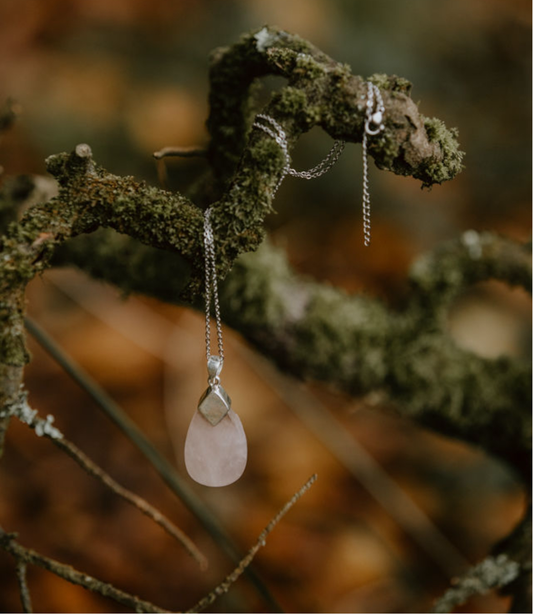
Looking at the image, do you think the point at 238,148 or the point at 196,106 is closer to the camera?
the point at 238,148

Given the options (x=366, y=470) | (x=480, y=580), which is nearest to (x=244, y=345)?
(x=366, y=470)

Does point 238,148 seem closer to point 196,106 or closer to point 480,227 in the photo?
point 196,106

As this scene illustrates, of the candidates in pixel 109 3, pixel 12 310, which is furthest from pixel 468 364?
pixel 109 3

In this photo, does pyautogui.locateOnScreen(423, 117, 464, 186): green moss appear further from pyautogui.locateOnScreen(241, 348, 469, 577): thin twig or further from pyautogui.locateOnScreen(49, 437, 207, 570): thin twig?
pyautogui.locateOnScreen(241, 348, 469, 577): thin twig

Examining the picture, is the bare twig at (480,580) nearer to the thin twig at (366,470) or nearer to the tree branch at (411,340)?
the tree branch at (411,340)

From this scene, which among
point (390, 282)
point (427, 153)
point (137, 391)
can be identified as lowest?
point (427, 153)
